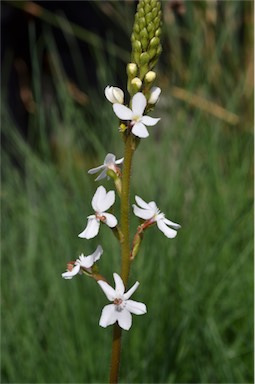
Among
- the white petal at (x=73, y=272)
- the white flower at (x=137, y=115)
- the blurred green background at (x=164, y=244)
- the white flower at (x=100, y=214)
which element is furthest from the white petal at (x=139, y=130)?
the blurred green background at (x=164, y=244)

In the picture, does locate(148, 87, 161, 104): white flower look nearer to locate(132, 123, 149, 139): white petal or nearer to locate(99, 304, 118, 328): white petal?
locate(132, 123, 149, 139): white petal

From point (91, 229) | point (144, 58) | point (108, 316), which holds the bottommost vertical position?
point (108, 316)

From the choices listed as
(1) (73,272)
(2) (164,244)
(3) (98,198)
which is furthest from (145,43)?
(2) (164,244)

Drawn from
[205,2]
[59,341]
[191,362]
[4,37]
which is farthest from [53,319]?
[4,37]

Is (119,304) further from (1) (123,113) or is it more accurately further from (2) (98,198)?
(1) (123,113)

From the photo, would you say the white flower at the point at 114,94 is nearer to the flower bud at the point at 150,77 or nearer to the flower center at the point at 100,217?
the flower bud at the point at 150,77

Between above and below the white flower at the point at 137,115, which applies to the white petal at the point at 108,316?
below

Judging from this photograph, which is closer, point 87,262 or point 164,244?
point 87,262
